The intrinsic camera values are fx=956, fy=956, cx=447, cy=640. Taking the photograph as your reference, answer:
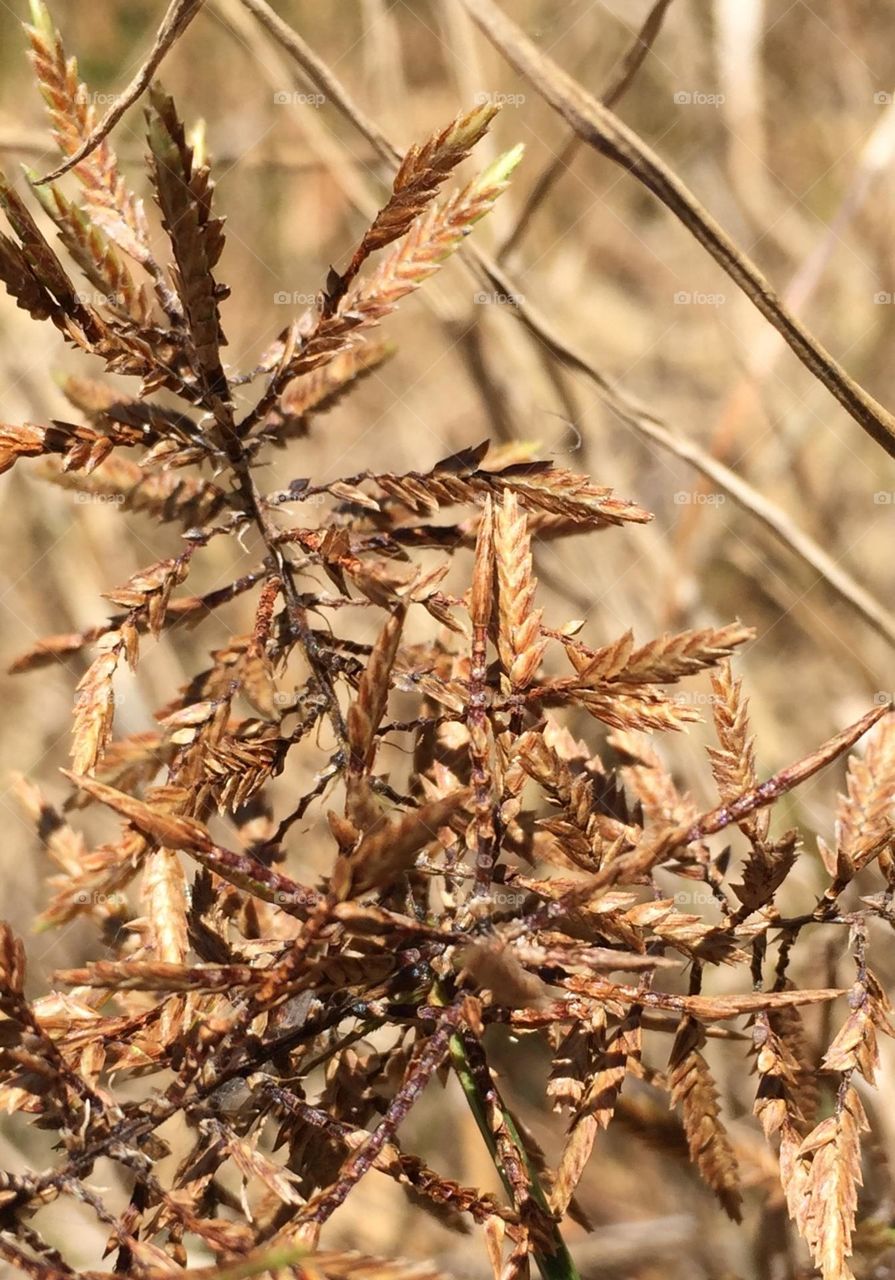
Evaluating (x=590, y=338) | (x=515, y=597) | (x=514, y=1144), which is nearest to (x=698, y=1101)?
(x=514, y=1144)

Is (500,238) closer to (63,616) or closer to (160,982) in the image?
(63,616)

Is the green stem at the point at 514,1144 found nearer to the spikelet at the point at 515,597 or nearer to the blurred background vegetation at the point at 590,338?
the spikelet at the point at 515,597

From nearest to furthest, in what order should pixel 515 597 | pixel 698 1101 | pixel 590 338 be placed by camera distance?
pixel 515 597
pixel 698 1101
pixel 590 338

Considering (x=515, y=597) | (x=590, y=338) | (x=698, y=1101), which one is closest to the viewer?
(x=515, y=597)

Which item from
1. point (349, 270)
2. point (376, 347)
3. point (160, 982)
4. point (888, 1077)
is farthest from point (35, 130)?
point (888, 1077)

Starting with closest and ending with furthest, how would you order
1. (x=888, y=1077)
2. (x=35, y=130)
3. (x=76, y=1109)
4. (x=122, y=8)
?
(x=76, y=1109), (x=888, y=1077), (x=35, y=130), (x=122, y=8)

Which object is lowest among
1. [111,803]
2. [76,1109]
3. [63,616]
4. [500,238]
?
[76,1109]

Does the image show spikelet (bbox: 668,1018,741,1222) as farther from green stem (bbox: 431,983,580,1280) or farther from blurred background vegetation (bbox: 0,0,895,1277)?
blurred background vegetation (bbox: 0,0,895,1277)

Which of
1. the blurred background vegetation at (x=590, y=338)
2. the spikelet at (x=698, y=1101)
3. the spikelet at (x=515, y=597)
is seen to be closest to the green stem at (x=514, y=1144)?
the spikelet at (x=698, y=1101)

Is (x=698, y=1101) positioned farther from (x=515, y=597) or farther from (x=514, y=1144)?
(x=515, y=597)
